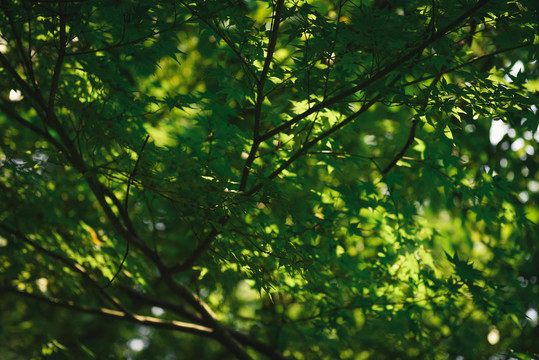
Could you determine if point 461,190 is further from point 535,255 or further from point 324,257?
point 535,255

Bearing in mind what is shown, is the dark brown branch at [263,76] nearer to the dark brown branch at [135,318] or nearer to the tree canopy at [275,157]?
the tree canopy at [275,157]

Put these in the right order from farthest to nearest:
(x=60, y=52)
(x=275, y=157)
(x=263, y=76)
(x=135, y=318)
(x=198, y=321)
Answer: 1. (x=198, y=321)
2. (x=135, y=318)
3. (x=275, y=157)
4. (x=60, y=52)
5. (x=263, y=76)

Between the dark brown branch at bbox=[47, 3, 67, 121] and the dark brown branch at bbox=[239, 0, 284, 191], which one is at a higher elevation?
the dark brown branch at bbox=[47, 3, 67, 121]

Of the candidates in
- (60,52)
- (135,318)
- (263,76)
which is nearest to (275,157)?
(263,76)

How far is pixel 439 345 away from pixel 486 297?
146 centimetres

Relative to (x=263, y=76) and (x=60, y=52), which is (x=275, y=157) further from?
(x=60, y=52)

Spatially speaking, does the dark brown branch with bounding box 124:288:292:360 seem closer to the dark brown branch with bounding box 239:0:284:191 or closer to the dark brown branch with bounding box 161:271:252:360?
the dark brown branch with bounding box 161:271:252:360

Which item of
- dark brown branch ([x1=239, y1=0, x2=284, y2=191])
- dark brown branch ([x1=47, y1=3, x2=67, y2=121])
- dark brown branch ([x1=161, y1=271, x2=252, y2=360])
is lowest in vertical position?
dark brown branch ([x1=161, y1=271, x2=252, y2=360])

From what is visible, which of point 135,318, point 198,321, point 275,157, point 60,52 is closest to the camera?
point 60,52

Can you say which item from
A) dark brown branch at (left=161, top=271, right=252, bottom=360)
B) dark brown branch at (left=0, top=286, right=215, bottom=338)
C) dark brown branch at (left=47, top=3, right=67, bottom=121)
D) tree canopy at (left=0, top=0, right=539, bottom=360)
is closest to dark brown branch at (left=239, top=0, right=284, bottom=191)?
A: tree canopy at (left=0, top=0, right=539, bottom=360)

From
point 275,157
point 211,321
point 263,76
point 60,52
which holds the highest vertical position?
point 60,52

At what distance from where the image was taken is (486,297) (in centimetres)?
262

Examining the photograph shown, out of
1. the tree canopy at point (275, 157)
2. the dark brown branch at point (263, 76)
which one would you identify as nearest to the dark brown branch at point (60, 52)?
the tree canopy at point (275, 157)

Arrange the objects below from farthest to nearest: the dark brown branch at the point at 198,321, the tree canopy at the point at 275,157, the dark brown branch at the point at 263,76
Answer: the dark brown branch at the point at 198,321
the tree canopy at the point at 275,157
the dark brown branch at the point at 263,76
